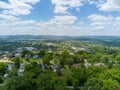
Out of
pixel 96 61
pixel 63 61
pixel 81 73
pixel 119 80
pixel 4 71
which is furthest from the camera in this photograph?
pixel 96 61

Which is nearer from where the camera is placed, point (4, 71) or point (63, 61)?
point (4, 71)

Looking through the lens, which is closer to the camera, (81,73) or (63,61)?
(81,73)

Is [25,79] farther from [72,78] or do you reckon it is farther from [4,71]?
[4,71]

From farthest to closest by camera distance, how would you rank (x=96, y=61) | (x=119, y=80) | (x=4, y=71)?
(x=96, y=61)
(x=4, y=71)
(x=119, y=80)

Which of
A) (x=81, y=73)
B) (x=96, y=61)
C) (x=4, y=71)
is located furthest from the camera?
(x=96, y=61)

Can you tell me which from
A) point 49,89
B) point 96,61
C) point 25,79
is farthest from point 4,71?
point 96,61

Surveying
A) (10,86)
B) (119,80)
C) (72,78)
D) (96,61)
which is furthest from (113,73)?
(96,61)

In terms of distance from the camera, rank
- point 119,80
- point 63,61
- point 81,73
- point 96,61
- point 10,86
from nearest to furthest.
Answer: point 10,86 < point 119,80 < point 81,73 < point 63,61 < point 96,61

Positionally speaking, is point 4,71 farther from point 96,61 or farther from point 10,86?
point 96,61
